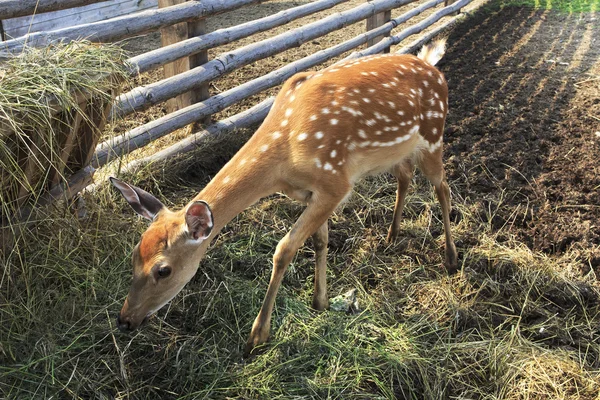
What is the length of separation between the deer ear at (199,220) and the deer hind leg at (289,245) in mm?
587

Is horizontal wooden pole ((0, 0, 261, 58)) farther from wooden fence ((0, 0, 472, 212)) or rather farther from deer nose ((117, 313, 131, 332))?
deer nose ((117, 313, 131, 332))

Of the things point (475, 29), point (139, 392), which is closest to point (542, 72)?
point (475, 29)

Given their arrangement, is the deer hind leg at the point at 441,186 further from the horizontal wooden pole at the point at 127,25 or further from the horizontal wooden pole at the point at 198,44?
the horizontal wooden pole at the point at 127,25

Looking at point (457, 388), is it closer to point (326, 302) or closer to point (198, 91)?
point (326, 302)

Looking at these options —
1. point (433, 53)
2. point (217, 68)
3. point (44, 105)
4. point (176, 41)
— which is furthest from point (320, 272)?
point (176, 41)

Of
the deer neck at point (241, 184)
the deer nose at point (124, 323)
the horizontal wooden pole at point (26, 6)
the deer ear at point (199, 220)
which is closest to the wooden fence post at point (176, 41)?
the horizontal wooden pole at point (26, 6)

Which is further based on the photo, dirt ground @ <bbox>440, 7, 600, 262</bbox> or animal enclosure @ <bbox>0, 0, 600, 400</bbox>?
dirt ground @ <bbox>440, 7, 600, 262</bbox>

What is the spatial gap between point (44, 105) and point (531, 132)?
476cm

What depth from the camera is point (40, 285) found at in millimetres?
3393

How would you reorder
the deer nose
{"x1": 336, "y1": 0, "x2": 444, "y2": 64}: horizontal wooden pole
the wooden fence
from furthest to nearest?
{"x1": 336, "y1": 0, "x2": 444, "y2": 64}: horizontal wooden pole → the wooden fence → the deer nose

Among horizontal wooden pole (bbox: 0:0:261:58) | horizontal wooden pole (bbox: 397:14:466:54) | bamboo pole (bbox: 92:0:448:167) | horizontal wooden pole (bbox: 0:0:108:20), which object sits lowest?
horizontal wooden pole (bbox: 397:14:466:54)

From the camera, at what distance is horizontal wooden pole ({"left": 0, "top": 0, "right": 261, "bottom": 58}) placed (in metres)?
3.60

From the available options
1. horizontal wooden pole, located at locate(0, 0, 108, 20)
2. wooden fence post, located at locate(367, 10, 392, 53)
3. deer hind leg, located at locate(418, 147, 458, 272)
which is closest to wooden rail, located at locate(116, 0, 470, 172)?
horizontal wooden pole, located at locate(0, 0, 108, 20)

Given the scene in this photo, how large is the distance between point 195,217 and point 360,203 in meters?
2.16
